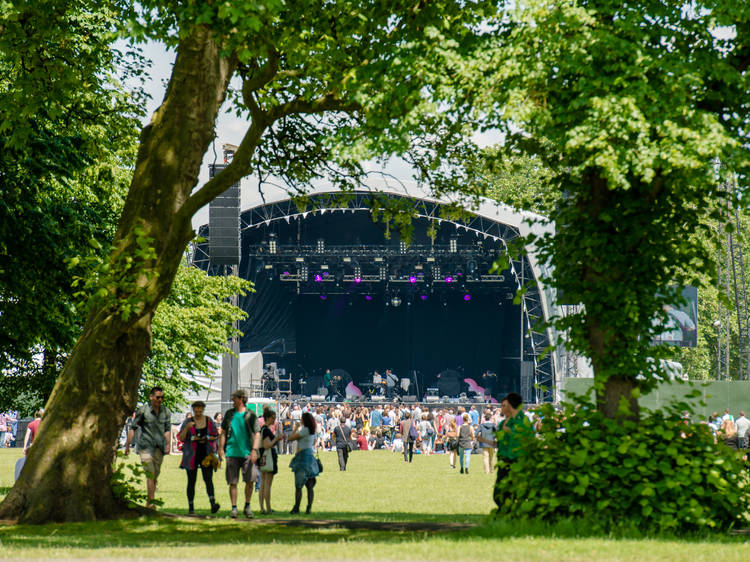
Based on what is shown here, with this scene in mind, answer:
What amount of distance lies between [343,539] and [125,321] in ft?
12.2

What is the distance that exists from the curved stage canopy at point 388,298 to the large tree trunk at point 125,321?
29474 mm

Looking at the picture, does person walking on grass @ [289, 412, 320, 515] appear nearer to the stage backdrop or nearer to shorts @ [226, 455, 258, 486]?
shorts @ [226, 455, 258, 486]

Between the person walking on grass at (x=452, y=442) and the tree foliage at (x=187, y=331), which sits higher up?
the tree foliage at (x=187, y=331)

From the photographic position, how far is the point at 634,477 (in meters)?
9.71

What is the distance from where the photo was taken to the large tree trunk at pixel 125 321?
11.8m

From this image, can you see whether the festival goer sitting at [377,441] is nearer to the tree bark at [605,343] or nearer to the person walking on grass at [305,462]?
the person walking on grass at [305,462]

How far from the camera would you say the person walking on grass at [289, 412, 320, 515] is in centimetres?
1488

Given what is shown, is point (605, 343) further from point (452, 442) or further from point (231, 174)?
point (452, 442)

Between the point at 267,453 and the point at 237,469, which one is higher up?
the point at 267,453

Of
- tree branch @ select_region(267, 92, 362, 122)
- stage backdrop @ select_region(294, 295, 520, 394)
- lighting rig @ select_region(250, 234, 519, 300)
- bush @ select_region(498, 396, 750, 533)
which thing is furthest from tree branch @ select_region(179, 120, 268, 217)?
stage backdrop @ select_region(294, 295, 520, 394)

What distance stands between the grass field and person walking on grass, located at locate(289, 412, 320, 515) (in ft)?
1.23

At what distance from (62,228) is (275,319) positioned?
121ft

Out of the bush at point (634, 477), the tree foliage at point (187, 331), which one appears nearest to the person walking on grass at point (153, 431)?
the bush at point (634, 477)

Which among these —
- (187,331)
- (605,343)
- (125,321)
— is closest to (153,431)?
(125,321)
